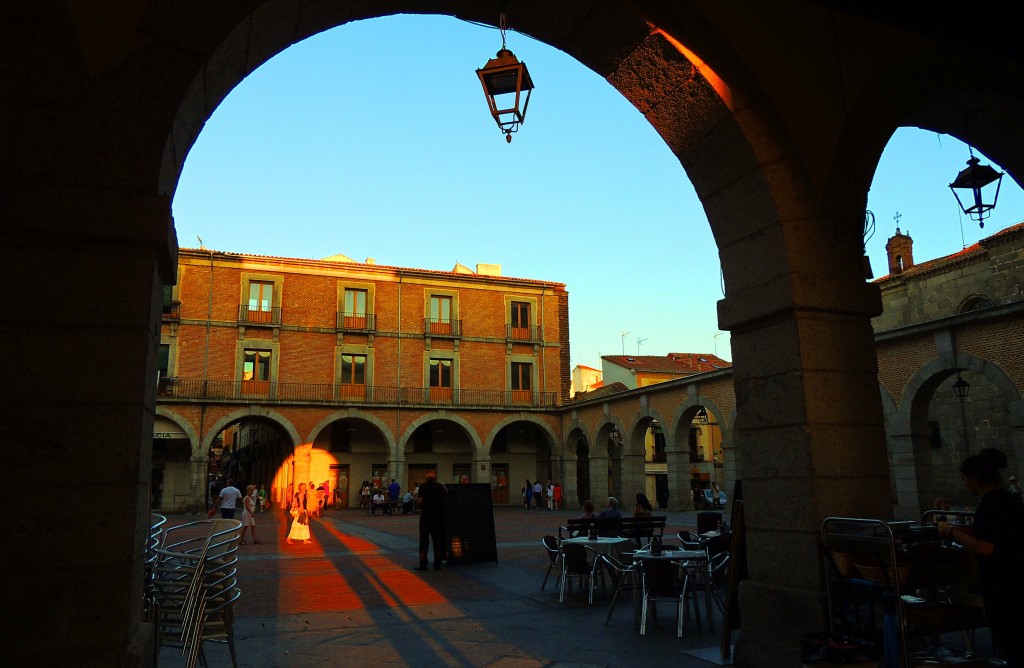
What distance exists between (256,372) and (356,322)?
4.67m

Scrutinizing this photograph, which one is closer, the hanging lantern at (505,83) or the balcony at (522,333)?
the hanging lantern at (505,83)

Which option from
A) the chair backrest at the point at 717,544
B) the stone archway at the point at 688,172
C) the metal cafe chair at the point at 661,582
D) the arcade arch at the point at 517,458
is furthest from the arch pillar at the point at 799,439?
the arcade arch at the point at 517,458

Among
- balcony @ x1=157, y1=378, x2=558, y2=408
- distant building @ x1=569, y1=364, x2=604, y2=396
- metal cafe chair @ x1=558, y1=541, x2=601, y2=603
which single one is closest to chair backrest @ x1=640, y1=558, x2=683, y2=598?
metal cafe chair @ x1=558, y1=541, x2=601, y2=603

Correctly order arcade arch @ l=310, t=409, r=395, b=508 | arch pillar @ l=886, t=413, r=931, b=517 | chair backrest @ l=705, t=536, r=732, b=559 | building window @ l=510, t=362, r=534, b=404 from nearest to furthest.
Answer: chair backrest @ l=705, t=536, r=732, b=559 → arch pillar @ l=886, t=413, r=931, b=517 → arcade arch @ l=310, t=409, r=395, b=508 → building window @ l=510, t=362, r=534, b=404

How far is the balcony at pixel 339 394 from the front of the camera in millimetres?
27500

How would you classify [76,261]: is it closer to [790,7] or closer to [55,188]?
[55,188]

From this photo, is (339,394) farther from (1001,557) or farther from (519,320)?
(1001,557)

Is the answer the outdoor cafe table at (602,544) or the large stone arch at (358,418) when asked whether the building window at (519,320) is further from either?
the outdoor cafe table at (602,544)

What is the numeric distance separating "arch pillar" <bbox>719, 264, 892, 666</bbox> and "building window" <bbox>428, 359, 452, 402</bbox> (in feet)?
89.0

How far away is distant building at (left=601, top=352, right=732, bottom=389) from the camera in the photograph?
1620 inches

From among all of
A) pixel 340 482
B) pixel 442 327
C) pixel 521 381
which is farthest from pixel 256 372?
pixel 521 381

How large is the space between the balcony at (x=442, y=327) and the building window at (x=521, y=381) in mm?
3184

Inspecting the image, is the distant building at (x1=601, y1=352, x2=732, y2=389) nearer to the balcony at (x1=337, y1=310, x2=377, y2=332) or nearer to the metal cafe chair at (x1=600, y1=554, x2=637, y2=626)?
the balcony at (x1=337, y1=310, x2=377, y2=332)

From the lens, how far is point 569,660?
15.5 ft
